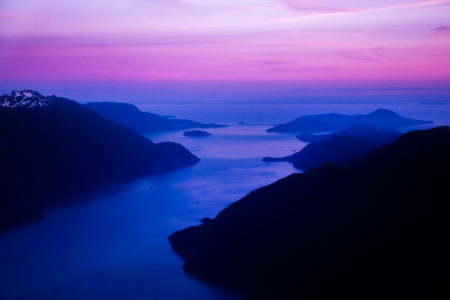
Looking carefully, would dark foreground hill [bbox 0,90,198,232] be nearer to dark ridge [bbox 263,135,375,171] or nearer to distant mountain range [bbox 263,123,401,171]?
distant mountain range [bbox 263,123,401,171]

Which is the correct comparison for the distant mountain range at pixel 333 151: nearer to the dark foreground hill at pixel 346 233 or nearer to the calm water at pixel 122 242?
the calm water at pixel 122 242

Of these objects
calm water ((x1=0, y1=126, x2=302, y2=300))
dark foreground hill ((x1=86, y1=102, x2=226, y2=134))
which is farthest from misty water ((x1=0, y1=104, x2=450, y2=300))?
dark foreground hill ((x1=86, y1=102, x2=226, y2=134))

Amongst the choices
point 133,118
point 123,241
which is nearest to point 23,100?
point 123,241

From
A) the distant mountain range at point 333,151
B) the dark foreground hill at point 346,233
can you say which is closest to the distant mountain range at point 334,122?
the distant mountain range at point 333,151

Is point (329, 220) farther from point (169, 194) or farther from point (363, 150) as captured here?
point (363, 150)

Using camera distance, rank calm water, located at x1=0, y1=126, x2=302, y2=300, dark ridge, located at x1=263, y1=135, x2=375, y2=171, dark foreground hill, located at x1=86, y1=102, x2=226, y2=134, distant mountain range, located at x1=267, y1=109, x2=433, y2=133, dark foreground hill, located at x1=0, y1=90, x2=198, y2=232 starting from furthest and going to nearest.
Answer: dark foreground hill, located at x1=86, y1=102, x2=226, y2=134 → distant mountain range, located at x1=267, y1=109, x2=433, y2=133 → dark ridge, located at x1=263, y1=135, x2=375, y2=171 → dark foreground hill, located at x1=0, y1=90, x2=198, y2=232 → calm water, located at x1=0, y1=126, x2=302, y2=300

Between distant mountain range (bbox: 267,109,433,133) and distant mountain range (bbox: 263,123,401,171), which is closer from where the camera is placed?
distant mountain range (bbox: 263,123,401,171)

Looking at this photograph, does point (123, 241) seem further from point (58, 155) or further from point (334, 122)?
point (334, 122)
